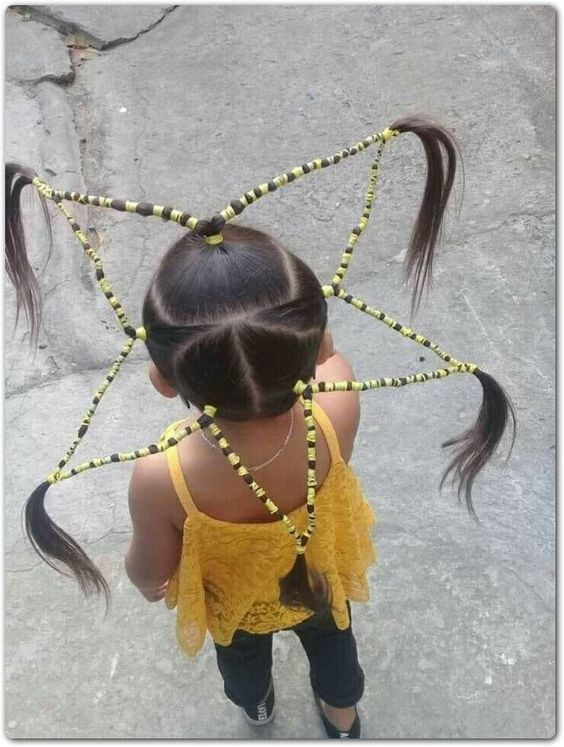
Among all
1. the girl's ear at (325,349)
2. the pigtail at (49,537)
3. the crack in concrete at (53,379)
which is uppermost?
the girl's ear at (325,349)

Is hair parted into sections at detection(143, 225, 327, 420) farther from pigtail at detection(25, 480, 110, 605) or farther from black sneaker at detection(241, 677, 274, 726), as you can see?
black sneaker at detection(241, 677, 274, 726)

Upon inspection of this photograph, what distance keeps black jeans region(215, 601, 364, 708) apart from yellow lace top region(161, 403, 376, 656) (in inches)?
2.9

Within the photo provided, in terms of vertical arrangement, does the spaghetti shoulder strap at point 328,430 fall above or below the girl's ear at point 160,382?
below

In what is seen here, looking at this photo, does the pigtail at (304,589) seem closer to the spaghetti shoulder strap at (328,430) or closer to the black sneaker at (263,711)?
the spaghetti shoulder strap at (328,430)

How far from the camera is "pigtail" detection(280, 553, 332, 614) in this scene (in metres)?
1.07

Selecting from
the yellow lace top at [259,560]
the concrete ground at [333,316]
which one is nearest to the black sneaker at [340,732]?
the concrete ground at [333,316]

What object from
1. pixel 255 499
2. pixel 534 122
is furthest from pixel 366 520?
pixel 534 122

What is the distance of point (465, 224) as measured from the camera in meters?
2.46

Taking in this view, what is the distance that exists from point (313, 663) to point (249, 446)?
64cm

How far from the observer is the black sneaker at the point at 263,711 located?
1.51 meters

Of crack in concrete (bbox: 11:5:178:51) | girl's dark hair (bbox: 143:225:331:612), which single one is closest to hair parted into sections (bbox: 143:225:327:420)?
girl's dark hair (bbox: 143:225:331:612)

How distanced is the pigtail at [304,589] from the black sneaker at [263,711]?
1.51ft

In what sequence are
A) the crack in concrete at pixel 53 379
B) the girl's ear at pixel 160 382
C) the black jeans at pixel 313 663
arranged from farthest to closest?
the crack in concrete at pixel 53 379 → the black jeans at pixel 313 663 → the girl's ear at pixel 160 382

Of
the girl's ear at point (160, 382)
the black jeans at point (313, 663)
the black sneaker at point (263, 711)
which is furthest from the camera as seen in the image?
the black sneaker at point (263, 711)
